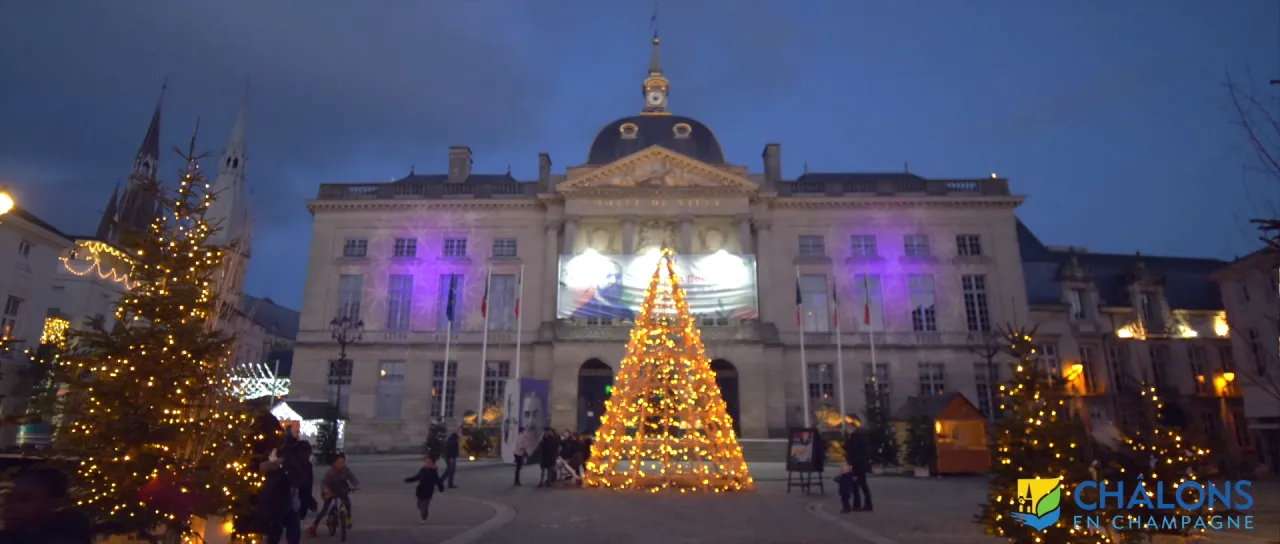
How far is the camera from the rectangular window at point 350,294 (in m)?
38.2

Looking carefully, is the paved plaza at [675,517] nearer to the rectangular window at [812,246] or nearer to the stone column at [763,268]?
the stone column at [763,268]

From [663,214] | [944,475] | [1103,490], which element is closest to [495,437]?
[663,214]

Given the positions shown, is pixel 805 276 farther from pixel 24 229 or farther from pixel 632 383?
pixel 24 229

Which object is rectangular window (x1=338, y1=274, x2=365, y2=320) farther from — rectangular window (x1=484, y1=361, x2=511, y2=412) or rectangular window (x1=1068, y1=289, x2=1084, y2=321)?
rectangular window (x1=1068, y1=289, x2=1084, y2=321)

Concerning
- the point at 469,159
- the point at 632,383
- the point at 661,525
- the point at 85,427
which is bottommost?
the point at 661,525

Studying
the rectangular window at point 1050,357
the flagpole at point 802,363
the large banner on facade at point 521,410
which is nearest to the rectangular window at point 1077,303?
the rectangular window at point 1050,357

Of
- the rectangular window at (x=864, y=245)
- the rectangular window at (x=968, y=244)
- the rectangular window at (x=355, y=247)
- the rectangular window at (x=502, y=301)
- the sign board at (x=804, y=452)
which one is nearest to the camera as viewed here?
the sign board at (x=804, y=452)

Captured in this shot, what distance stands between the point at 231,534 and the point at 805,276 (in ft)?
110

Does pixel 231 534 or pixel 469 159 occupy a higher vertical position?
pixel 469 159

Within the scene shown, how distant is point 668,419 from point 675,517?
5.09 metres

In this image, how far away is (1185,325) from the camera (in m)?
37.0

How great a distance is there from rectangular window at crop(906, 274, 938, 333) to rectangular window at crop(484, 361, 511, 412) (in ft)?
72.5

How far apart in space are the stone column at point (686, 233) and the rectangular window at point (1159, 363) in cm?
2494

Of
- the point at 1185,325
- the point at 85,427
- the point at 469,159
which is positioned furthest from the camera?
the point at 469,159
